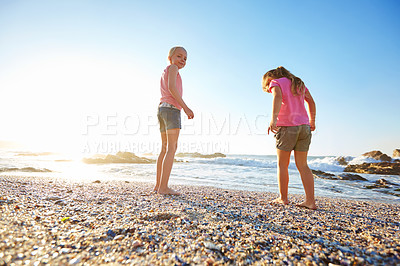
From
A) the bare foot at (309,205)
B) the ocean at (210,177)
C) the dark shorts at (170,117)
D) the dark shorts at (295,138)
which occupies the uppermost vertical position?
the dark shorts at (170,117)

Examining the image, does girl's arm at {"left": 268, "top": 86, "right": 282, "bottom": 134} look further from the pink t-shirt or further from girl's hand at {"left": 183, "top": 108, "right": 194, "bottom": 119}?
girl's hand at {"left": 183, "top": 108, "right": 194, "bottom": 119}

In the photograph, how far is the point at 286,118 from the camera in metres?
3.01

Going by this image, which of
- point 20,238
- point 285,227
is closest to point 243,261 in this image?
point 285,227

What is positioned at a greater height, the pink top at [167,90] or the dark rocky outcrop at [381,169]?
the pink top at [167,90]

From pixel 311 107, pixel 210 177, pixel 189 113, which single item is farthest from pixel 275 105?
pixel 210 177

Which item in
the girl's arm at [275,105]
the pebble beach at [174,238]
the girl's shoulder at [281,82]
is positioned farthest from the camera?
the girl's shoulder at [281,82]

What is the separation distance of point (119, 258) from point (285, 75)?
3.23 meters

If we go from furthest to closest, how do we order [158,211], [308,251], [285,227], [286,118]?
[286,118] → [158,211] → [285,227] → [308,251]

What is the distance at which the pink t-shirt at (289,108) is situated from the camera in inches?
117

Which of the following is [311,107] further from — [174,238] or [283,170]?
[174,238]

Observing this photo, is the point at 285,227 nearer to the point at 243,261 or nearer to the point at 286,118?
the point at 243,261

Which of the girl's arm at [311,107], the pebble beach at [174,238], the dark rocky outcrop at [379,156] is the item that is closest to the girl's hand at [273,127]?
the girl's arm at [311,107]

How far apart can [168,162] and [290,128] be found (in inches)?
75.4

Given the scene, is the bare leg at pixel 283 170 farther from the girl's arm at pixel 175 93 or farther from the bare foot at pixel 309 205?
the girl's arm at pixel 175 93
